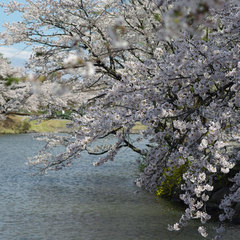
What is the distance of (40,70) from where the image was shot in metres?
12.2

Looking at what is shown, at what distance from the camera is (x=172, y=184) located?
10883mm

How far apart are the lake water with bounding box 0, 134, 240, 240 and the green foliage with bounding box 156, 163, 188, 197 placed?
325 mm

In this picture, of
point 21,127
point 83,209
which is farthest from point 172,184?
point 21,127

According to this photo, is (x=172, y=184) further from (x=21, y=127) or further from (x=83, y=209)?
(x=21, y=127)

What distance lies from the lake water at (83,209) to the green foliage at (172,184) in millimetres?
325

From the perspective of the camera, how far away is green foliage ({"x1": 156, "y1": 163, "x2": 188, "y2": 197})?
10.4 meters

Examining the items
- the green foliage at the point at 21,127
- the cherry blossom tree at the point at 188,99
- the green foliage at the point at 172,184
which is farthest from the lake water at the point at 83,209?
the green foliage at the point at 21,127

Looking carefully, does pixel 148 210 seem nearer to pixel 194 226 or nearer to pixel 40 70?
pixel 194 226

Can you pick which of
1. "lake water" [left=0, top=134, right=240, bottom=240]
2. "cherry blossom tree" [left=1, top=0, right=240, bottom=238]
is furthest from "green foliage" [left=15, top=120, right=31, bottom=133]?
"cherry blossom tree" [left=1, top=0, right=240, bottom=238]

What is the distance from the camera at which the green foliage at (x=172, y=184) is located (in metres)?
10.4

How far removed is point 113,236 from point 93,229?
2.16 feet

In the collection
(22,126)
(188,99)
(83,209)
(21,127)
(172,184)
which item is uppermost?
(188,99)

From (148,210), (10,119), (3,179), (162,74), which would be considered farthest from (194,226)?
(10,119)

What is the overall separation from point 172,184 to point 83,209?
2.38 metres
